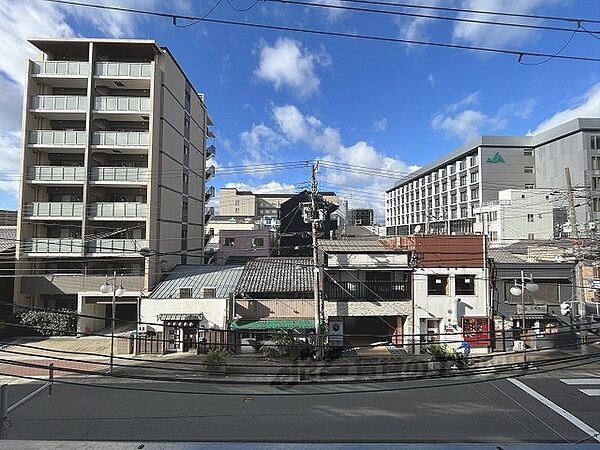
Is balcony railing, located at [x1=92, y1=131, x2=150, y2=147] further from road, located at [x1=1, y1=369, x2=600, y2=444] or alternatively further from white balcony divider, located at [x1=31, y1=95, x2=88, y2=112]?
road, located at [x1=1, y1=369, x2=600, y2=444]

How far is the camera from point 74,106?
80.2 ft

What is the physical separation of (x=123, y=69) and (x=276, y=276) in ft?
57.0

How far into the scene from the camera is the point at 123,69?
2500 centimetres

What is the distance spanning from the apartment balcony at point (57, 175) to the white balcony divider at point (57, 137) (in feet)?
5.41

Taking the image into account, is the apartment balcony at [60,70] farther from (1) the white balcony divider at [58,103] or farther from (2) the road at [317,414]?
(2) the road at [317,414]

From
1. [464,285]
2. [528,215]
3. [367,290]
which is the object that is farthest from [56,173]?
→ [528,215]

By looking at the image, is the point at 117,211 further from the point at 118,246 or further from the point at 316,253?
the point at 316,253

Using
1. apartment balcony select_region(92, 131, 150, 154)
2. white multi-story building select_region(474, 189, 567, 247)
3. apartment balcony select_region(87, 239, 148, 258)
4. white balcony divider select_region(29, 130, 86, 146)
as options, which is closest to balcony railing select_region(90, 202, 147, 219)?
apartment balcony select_region(87, 239, 148, 258)

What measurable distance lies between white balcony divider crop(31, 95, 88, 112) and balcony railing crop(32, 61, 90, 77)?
1.54 m

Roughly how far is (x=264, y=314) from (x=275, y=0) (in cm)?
1679

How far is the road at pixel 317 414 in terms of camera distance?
36.2ft

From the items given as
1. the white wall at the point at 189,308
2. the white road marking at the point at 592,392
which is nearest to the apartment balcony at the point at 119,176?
the white wall at the point at 189,308

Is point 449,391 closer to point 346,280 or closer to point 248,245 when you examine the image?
point 346,280

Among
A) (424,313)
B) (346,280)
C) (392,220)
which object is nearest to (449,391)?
(424,313)
